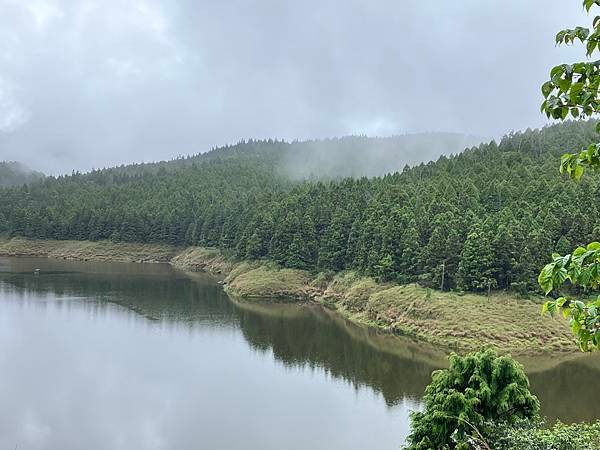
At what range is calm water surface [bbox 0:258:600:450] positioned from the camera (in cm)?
2941

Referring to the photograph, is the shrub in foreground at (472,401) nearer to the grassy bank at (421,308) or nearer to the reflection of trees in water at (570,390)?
the reflection of trees in water at (570,390)

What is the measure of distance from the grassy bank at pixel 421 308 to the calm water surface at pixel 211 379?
2.64 metres

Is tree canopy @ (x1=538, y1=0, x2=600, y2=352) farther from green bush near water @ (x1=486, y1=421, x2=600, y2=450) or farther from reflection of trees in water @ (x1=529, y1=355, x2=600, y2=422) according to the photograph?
reflection of trees in water @ (x1=529, y1=355, x2=600, y2=422)

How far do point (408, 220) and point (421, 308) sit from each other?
14857mm

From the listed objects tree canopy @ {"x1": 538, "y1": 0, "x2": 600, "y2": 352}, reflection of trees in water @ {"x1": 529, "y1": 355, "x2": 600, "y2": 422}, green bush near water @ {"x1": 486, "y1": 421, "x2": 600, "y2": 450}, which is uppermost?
tree canopy @ {"x1": 538, "y1": 0, "x2": 600, "y2": 352}

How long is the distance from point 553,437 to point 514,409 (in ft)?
12.6

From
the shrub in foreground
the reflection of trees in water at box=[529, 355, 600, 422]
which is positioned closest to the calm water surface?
the reflection of trees in water at box=[529, 355, 600, 422]

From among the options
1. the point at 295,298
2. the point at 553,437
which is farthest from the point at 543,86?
the point at 295,298

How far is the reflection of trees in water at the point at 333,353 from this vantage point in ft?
125

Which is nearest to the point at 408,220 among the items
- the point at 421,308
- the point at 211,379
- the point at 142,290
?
the point at 421,308

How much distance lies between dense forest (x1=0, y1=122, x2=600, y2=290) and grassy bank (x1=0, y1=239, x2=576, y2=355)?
6.92 ft

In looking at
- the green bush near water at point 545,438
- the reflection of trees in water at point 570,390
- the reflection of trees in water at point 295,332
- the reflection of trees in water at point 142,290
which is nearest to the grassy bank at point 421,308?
the reflection of trees in water at point 295,332

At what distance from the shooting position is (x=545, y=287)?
173 inches

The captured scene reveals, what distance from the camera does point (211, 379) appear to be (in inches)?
1512
